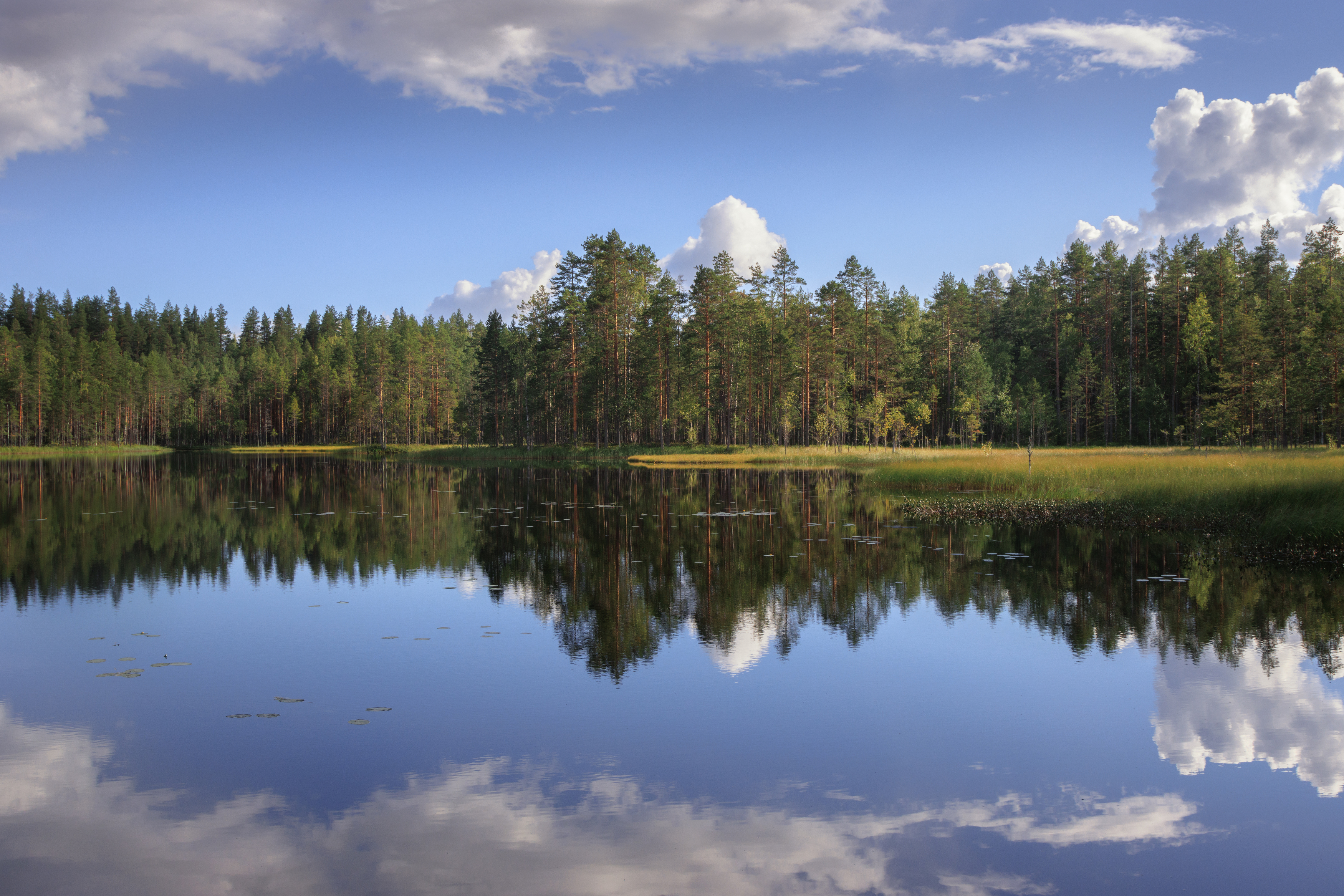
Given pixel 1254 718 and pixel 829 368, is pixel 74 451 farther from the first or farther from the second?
pixel 1254 718

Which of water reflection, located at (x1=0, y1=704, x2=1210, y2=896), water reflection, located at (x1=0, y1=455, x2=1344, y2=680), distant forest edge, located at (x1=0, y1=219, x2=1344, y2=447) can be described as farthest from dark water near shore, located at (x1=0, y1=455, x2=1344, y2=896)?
distant forest edge, located at (x1=0, y1=219, x2=1344, y2=447)

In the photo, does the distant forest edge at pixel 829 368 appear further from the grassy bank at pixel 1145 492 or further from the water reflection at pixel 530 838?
the water reflection at pixel 530 838

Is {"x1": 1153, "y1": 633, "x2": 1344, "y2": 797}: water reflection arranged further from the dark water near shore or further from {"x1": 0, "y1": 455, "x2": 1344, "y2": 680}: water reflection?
{"x1": 0, "y1": 455, "x2": 1344, "y2": 680}: water reflection

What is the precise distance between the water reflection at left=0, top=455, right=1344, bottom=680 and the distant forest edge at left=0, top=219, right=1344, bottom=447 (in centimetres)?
3756

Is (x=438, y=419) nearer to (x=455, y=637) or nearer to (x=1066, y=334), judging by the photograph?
(x=1066, y=334)

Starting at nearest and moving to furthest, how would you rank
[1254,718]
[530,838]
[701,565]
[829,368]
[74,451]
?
[530,838] → [1254,718] → [701,565] → [829,368] → [74,451]

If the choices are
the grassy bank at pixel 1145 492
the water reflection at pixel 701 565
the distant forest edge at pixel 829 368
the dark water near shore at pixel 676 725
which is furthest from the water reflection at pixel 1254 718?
the distant forest edge at pixel 829 368

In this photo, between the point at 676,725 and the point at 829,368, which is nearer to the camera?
the point at 676,725

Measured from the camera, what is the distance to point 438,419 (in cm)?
11262

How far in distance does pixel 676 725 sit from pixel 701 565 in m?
10.4

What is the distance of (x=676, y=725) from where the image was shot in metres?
9.25

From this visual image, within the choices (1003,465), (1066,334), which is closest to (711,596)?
(1003,465)

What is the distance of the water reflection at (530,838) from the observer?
244 inches

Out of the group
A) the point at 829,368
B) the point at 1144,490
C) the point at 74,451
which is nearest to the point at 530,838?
the point at 1144,490
